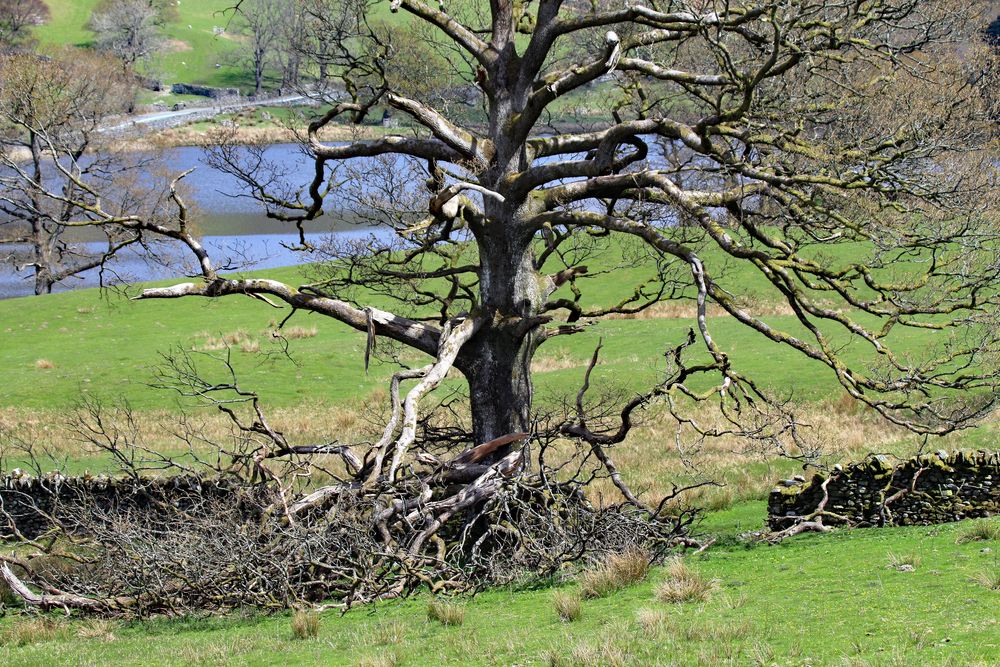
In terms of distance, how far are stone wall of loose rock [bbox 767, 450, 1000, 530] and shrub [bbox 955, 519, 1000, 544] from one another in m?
1.81

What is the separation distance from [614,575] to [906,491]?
484 cm

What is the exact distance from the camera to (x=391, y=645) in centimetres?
923

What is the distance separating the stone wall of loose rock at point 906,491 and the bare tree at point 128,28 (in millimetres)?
90292

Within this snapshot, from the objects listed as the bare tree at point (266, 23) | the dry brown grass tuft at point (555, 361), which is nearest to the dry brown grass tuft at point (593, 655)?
the bare tree at point (266, 23)

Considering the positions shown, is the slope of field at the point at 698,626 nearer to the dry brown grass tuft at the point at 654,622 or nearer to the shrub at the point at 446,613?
the dry brown grass tuft at the point at 654,622

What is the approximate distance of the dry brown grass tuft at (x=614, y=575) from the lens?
10.7 metres

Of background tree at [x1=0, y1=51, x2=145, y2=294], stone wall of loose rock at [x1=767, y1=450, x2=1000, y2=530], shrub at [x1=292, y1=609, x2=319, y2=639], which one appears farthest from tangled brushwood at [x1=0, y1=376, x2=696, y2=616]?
background tree at [x1=0, y1=51, x2=145, y2=294]

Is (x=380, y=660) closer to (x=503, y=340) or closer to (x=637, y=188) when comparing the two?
(x=503, y=340)

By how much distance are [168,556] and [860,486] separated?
921 centimetres

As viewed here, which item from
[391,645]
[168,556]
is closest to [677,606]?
[391,645]

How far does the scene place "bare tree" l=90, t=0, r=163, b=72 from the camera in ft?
327

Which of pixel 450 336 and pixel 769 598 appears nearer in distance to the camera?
pixel 769 598

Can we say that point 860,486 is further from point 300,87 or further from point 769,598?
point 300,87

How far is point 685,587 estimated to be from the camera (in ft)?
31.9
